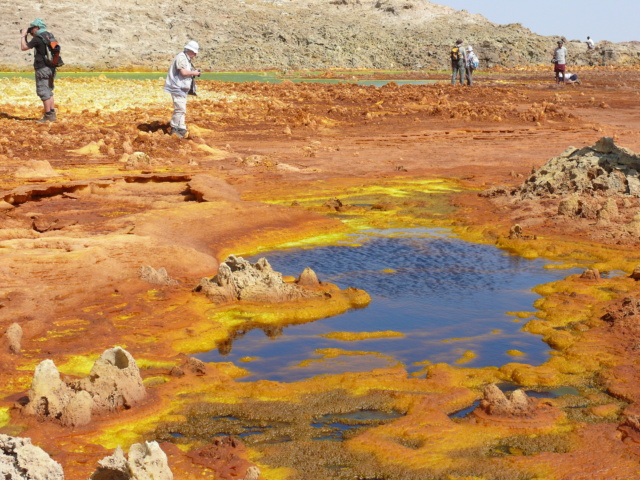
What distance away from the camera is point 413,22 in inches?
2763

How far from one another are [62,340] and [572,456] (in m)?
3.44

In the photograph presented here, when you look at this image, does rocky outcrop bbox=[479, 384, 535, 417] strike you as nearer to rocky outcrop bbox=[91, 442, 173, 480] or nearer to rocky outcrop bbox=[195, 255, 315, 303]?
rocky outcrop bbox=[91, 442, 173, 480]

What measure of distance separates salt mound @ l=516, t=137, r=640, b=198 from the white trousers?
643 cm

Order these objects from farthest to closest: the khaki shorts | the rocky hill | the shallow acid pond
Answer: the rocky hill < the khaki shorts < the shallow acid pond

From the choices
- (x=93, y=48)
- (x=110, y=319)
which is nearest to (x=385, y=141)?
(x=110, y=319)

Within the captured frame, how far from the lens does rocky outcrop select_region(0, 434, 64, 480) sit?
10.3ft

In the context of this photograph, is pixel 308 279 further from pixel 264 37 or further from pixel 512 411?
pixel 264 37

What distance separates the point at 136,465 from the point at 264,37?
58104mm

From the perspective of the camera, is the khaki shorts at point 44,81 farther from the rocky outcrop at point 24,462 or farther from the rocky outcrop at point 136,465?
the rocky outcrop at point 136,465

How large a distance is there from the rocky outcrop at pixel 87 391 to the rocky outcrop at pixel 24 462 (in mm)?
1107

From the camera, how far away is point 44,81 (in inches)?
600

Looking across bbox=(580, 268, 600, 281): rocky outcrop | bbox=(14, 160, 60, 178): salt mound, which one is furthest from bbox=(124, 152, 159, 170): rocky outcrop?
bbox=(580, 268, 600, 281): rocky outcrop

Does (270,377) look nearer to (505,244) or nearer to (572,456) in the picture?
(572,456)

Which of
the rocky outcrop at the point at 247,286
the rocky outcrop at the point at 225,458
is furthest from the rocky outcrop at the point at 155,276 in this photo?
the rocky outcrop at the point at 225,458
